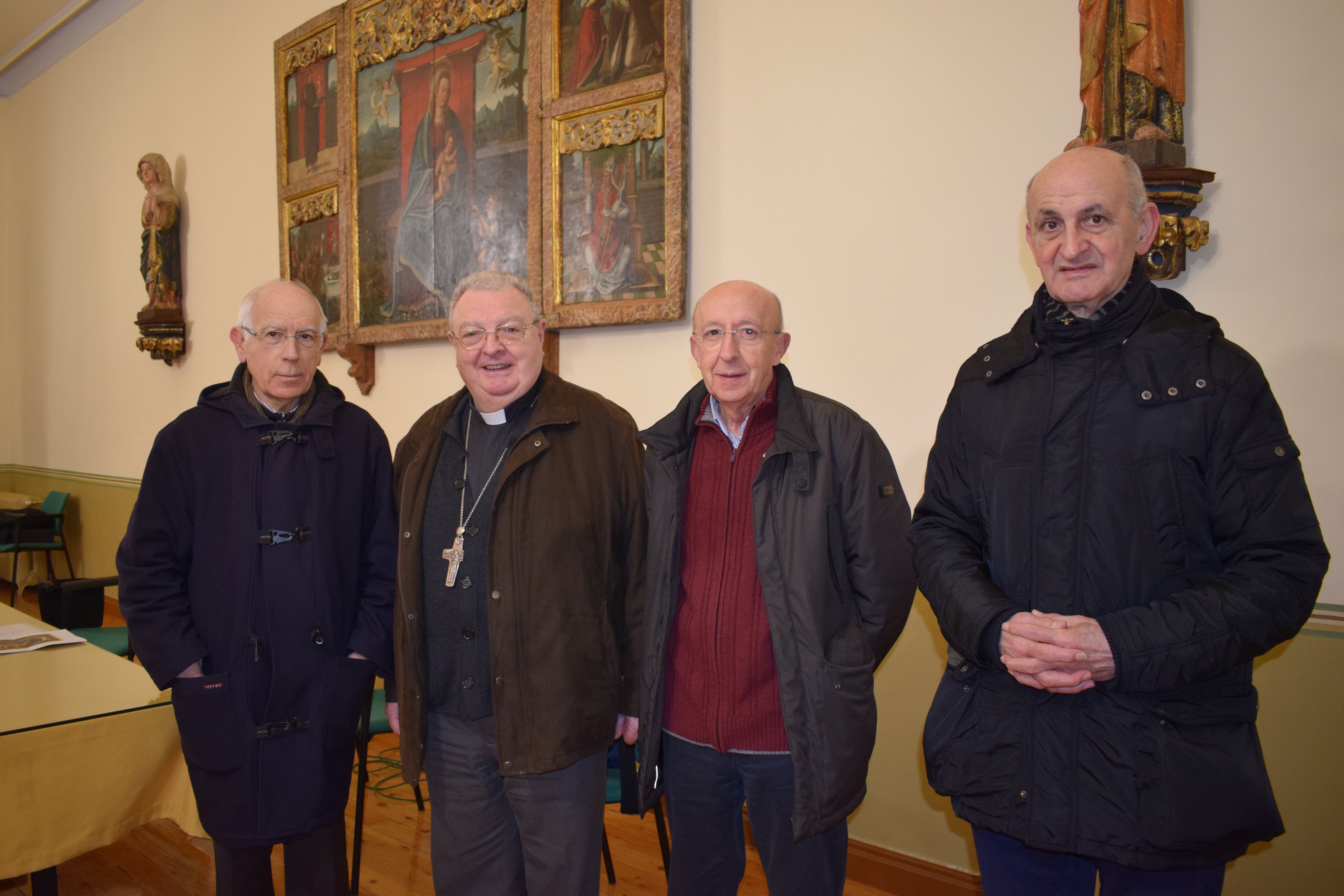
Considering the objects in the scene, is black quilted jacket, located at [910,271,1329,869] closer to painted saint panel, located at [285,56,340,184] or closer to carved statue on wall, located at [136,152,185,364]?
painted saint panel, located at [285,56,340,184]

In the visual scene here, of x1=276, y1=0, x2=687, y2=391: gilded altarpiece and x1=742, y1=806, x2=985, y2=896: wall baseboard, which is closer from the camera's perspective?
x1=742, y1=806, x2=985, y2=896: wall baseboard

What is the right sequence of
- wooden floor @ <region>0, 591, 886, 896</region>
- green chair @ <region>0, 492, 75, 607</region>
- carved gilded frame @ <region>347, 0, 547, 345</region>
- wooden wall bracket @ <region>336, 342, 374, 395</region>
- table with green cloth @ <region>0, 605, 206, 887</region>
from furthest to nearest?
1. green chair @ <region>0, 492, 75, 607</region>
2. wooden wall bracket @ <region>336, 342, 374, 395</region>
3. carved gilded frame @ <region>347, 0, 547, 345</region>
4. wooden floor @ <region>0, 591, 886, 896</region>
5. table with green cloth @ <region>0, 605, 206, 887</region>

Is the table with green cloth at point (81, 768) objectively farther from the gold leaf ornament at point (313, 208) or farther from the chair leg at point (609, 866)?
the gold leaf ornament at point (313, 208)

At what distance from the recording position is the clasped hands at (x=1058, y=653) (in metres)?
1.32

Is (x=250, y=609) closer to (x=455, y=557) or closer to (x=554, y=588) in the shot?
(x=455, y=557)

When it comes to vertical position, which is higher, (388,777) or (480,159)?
(480,159)

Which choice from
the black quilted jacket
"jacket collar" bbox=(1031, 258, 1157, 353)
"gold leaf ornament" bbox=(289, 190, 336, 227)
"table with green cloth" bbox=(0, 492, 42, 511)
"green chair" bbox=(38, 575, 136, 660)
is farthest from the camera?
"table with green cloth" bbox=(0, 492, 42, 511)

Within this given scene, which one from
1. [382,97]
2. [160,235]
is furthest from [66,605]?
[160,235]

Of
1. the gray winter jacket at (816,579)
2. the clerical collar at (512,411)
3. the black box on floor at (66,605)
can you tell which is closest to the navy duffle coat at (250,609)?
the clerical collar at (512,411)

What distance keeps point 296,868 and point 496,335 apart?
1358 millimetres

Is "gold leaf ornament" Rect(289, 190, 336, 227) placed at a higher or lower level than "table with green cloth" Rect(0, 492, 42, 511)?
higher

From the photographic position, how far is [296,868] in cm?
214

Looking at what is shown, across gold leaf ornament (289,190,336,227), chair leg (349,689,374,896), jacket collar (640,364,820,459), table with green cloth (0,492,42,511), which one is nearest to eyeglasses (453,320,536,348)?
jacket collar (640,364,820,459)

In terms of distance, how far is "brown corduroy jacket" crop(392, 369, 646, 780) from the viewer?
1906 millimetres
